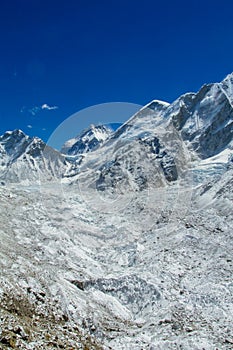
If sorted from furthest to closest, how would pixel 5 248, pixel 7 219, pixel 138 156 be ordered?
pixel 138 156
pixel 7 219
pixel 5 248

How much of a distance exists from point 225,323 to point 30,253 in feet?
60.6

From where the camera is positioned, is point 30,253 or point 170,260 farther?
point 170,260

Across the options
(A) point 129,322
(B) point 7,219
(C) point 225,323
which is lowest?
(C) point 225,323

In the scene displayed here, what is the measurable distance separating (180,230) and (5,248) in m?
22.9

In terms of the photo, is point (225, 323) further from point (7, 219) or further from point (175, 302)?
point (7, 219)

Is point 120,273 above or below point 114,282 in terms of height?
above

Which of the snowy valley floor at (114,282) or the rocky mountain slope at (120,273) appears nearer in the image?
the snowy valley floor at (114,282)

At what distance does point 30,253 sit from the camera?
110 feet

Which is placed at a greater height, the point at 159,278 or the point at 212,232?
the point at 212,232

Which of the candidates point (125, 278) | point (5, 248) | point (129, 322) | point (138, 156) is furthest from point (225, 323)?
point (138, 156)

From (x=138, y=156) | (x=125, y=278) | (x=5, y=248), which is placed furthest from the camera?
(x=138, y=156)

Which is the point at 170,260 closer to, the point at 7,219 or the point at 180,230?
the point at 180,230

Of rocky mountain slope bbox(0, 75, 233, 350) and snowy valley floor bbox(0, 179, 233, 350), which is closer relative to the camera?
snowy valley floor bbox(0, 179, 233, 350)

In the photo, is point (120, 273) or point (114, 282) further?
point (120, 273)
